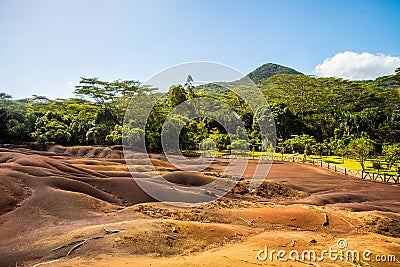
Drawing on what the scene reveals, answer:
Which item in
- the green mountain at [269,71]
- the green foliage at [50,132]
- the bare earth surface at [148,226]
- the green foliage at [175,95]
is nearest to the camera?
the bare earth surface at [148,226]

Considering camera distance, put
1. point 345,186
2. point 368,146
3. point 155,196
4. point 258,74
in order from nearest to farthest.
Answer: point 155,196 → point 345,186 → point 368,146 → point 258,74

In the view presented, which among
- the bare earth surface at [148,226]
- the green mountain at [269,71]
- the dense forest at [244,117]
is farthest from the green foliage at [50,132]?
the green mountain at [269,71]

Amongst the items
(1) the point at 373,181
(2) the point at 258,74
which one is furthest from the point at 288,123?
(2) the point at 258,74

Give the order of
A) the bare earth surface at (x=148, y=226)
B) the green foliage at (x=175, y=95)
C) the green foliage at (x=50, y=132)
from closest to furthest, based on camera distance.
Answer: the bare earth surface at (x=148, y=226) < the green foliage at (x=50, y=132) < the green foliage at (x=175, y=95)

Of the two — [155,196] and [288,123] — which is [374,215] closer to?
[155,196]

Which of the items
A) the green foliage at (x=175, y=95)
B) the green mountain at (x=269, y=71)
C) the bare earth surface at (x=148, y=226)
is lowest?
the bare earth surface at (x=148, y=226)

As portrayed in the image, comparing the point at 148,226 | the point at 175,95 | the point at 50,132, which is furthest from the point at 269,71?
the point at 148,226

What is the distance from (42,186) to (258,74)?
103 metres

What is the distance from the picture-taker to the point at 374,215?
35.6ft

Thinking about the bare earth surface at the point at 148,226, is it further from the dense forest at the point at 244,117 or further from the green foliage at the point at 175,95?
the green foliage at the point at 175,95

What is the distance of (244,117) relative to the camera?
162ft

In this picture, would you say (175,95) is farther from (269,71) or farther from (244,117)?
(269,71)

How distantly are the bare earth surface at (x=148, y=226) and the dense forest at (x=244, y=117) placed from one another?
20.7m

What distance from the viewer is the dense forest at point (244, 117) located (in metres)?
36.5
